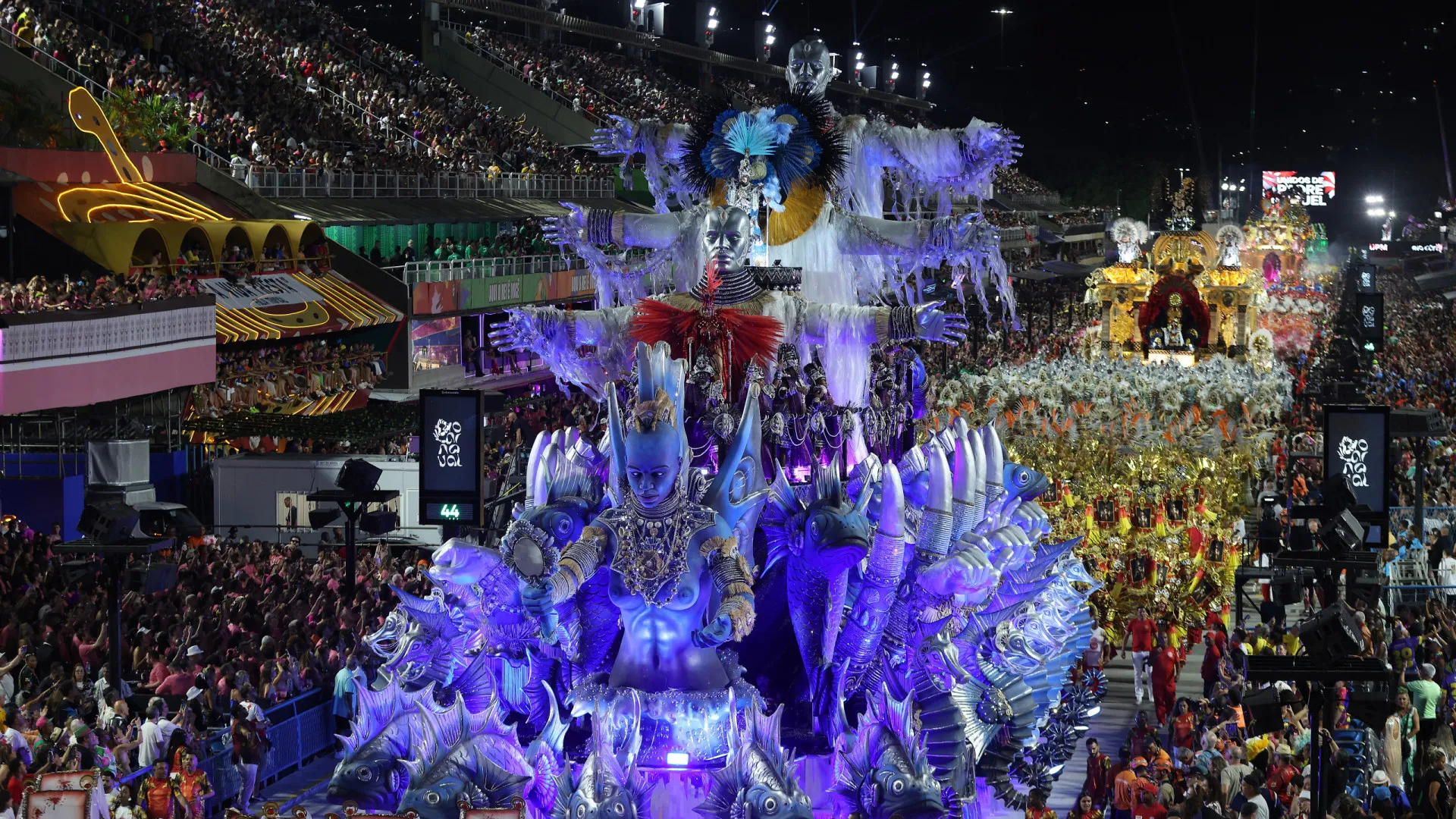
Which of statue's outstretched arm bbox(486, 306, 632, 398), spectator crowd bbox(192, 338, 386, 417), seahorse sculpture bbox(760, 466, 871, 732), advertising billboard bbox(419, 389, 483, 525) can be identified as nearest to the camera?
seahorse sculpture bbox(760, 466, 871, 732)

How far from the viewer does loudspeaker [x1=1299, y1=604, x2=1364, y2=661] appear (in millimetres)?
10430

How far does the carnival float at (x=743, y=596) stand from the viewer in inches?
460

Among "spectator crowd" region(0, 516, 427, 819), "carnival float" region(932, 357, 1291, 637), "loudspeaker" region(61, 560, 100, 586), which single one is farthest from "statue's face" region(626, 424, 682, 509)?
"loudspeaker" region(61, 560, 100, 586)

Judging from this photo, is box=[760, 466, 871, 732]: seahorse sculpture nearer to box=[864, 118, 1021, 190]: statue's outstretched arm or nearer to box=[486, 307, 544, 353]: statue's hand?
box=[486, 307, 544, 353]: statue's hand

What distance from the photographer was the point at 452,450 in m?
18.9

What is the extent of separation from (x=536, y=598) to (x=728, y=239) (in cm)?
408

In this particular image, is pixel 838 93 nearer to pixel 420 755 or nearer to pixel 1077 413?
pixel 1077 413

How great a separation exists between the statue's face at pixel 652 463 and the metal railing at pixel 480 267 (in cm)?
2332

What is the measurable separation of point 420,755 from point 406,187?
1078 inches

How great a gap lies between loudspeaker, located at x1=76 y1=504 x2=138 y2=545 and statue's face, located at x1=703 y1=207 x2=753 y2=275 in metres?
5.08

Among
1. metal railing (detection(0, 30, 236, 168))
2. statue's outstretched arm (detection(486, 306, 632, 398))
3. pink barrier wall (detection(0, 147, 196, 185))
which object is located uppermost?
metal railing (detection(0, 30, 236, 168))

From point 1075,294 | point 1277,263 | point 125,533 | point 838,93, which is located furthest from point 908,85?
point 125,533

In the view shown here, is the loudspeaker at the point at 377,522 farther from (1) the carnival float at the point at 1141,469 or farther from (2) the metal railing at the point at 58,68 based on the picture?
(2) the metal railing at the point at 58,68

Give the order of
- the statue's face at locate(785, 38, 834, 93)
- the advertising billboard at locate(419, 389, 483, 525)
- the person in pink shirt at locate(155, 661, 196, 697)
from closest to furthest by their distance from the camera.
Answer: the person in pink shirt at locate(155, 661, 196, 697) → the statue's face at locate(785, 38, 834, 93) → the advertising billboard at locate(419, 389, 483, 525)
